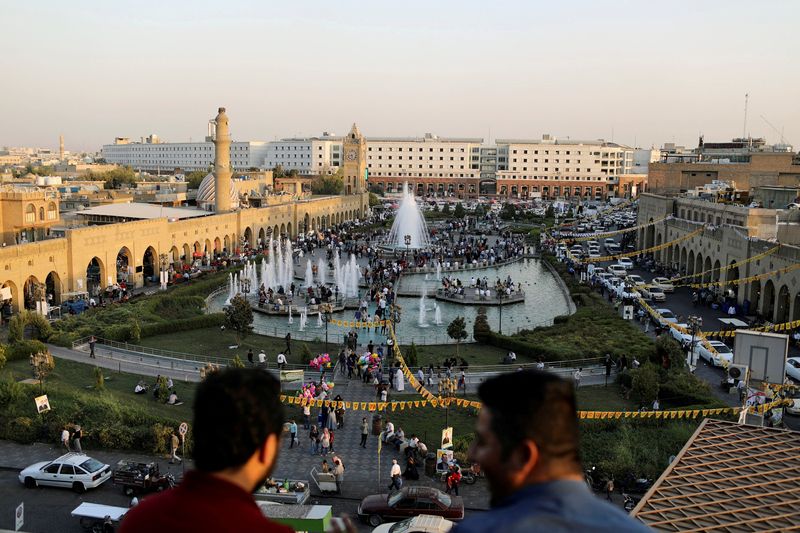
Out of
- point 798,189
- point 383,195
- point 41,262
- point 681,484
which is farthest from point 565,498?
point 383,195

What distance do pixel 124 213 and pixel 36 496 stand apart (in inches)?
1077

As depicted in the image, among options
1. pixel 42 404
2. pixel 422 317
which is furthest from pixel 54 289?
pixel 42 404

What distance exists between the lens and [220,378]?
2205 millimetres

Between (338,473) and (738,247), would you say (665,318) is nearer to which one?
(738,247)

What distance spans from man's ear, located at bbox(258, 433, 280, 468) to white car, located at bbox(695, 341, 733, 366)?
1902 centimetres

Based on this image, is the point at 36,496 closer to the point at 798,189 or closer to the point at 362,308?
the point at 362,308

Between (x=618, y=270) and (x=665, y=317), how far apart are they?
37.3ft

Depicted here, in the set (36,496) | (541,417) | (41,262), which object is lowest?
(36,496)

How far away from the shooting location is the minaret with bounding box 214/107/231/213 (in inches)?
1741

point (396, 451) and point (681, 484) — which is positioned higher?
point (681, 484)

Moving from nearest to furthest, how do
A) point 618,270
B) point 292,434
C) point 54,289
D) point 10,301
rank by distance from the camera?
1. point 292,434
2. point 10,301
3. point 54,289
4. point 618,270

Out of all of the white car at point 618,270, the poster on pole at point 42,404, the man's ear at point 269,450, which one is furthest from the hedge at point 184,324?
the man's ear at point 269,450

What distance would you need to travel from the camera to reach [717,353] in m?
19.7

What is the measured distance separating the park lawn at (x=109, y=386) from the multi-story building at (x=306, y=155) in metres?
85.0
